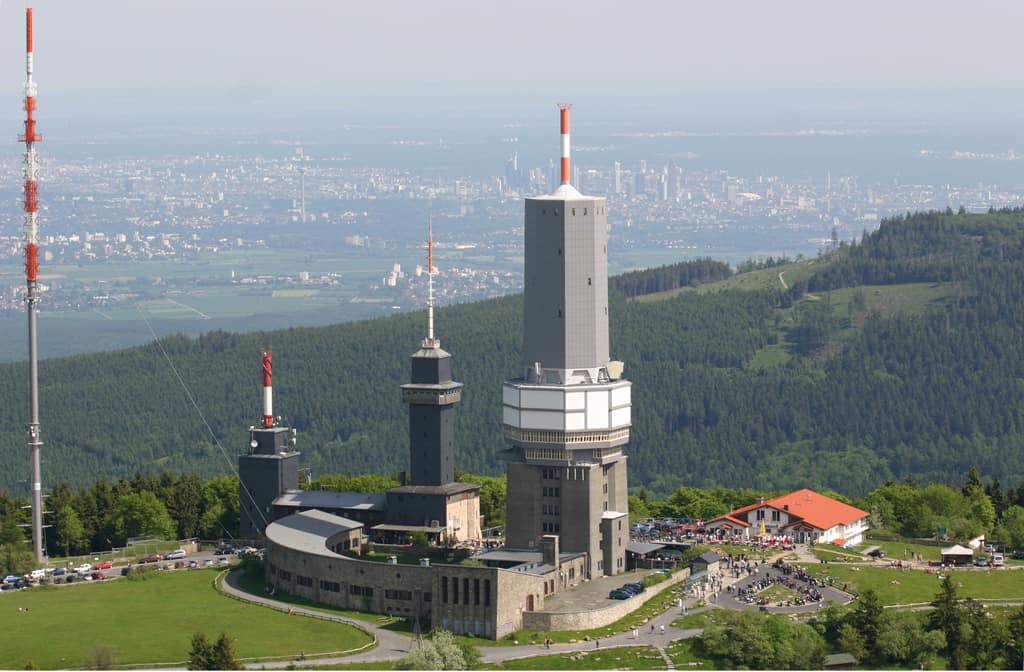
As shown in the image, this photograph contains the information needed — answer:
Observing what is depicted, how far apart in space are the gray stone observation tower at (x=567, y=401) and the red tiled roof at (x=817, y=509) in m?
15.2

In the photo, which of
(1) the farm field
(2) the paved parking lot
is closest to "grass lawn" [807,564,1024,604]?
(1) the farm field

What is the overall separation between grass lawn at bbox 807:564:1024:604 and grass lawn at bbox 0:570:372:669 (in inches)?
1210

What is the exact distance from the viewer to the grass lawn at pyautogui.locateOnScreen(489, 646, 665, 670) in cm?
11381

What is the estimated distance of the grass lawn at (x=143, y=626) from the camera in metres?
116

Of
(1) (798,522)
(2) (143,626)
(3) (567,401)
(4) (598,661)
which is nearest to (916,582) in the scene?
(1) (798,522)

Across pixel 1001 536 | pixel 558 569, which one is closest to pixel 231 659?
pixel 558 569

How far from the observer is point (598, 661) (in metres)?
115

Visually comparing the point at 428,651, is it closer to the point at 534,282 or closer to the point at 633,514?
the point at 534,282

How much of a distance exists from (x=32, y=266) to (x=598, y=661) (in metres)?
58.9

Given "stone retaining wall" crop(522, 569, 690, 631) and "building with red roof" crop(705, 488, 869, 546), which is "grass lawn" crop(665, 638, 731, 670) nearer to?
"stone retaining wall" crop(522, 569, 690, 631)

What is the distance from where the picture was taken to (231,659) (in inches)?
4272

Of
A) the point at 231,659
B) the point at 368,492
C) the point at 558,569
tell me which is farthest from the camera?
the point at 368,492

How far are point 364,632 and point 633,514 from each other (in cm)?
4054

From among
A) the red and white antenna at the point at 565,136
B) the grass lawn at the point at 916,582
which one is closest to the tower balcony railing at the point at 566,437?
the grass lawn at the point at 916,582
